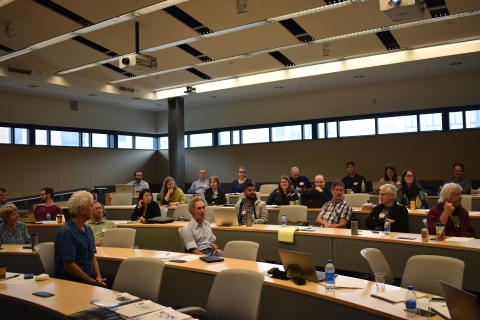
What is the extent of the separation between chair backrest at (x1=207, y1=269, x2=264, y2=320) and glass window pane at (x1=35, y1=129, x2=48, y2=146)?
37.2ft

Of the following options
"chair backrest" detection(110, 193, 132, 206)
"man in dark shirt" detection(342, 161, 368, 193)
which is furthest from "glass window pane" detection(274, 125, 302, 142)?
"chair backrest" detection(110, 193, 132, 206)

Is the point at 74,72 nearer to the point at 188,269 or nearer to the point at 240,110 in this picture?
the point at 240,110

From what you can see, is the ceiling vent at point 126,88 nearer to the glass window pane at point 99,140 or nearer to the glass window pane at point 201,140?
the glass window pane at point 99,140

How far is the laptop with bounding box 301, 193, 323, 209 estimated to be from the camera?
7.95m

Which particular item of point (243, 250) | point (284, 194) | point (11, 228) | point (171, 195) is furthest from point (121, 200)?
point (243, 250)

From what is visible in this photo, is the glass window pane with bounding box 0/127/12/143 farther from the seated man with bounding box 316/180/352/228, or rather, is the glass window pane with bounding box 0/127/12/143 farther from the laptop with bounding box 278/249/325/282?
the laptop with bounding box 278/249/325/282

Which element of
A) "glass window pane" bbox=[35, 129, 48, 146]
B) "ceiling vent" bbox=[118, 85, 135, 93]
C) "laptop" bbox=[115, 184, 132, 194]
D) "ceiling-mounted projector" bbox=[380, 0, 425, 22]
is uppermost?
"ceiling vent" bbox=[118, 85, 135, 93]

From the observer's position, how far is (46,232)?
766 cm

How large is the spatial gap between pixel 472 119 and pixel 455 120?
39 centimetres

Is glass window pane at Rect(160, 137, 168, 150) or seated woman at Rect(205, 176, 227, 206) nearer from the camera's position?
seated woman at Rect(205, 176, 227, 206)

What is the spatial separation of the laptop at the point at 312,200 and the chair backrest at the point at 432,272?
426 centimetres

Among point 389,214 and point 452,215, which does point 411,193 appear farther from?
point 452,215

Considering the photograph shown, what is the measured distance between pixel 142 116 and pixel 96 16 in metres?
9.00

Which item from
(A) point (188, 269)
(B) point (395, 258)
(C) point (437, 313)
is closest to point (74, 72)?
(A) point (188, 269)
